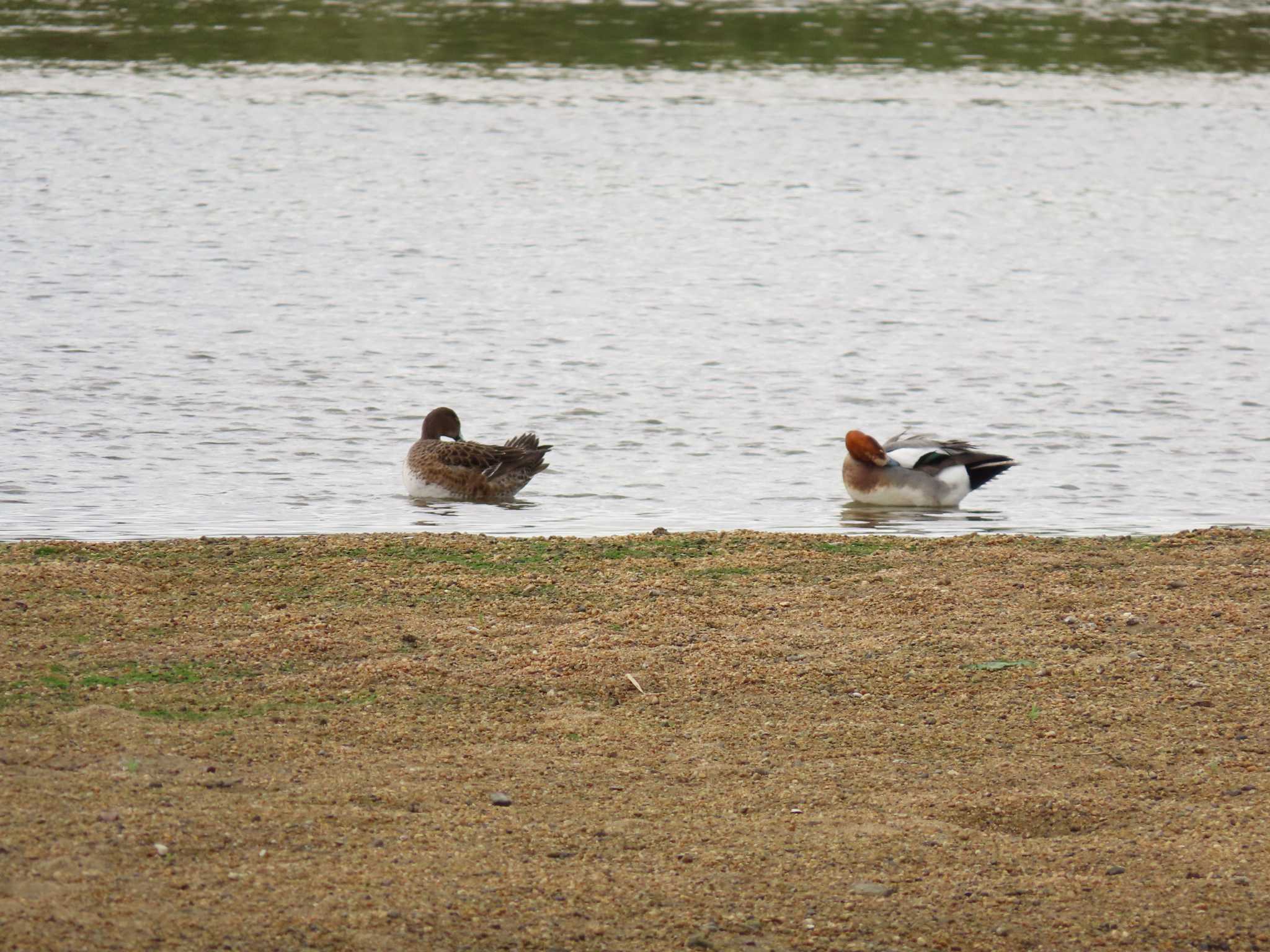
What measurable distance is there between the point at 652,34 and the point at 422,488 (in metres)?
29.8

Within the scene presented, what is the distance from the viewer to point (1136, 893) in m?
4.97

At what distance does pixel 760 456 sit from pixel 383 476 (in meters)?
2.71

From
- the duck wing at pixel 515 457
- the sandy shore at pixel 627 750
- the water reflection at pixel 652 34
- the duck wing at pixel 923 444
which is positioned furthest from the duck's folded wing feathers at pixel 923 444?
the water reflection at pixel 652 34

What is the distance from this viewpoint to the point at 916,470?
1145 cm

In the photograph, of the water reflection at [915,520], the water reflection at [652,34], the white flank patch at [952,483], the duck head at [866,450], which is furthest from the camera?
the water reflection at [652,34]

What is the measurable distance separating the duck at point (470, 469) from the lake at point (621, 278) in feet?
0.49

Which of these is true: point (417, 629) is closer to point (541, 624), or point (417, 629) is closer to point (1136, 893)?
point (541, 624)

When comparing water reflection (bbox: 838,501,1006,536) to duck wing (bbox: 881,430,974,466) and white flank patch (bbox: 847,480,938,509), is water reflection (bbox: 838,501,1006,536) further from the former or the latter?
duck wing (bbox: 881,430,974,466)

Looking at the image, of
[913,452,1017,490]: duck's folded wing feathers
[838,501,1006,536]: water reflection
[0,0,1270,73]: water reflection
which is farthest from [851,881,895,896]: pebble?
[0,0,1270,73]: water reflection

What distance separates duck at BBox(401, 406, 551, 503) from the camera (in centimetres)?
1113

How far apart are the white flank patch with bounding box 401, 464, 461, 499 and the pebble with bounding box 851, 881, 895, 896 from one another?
6531 mm

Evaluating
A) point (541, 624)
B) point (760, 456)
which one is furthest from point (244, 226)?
point (541, 624)

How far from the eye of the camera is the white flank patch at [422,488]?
11102 millimetres

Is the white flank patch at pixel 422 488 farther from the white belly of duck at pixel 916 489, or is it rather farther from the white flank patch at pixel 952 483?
the white flank patch at pixel 952 483
